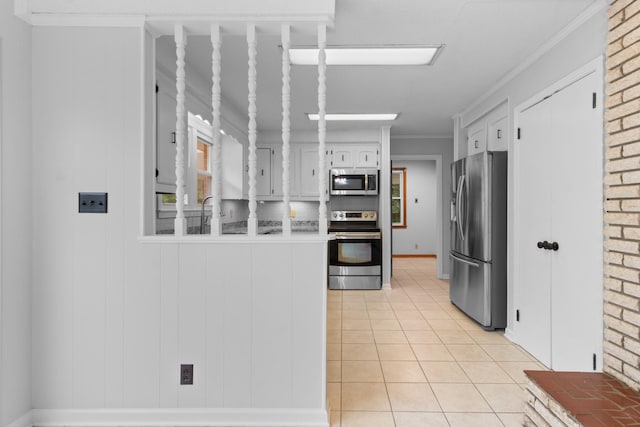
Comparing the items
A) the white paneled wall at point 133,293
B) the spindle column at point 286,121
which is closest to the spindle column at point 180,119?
the white paneled wall at point 133,293

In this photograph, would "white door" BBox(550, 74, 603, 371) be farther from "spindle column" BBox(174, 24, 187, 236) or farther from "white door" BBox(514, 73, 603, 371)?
"spindle column" BBox(174, 24, 187, 236)

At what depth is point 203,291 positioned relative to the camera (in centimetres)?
208

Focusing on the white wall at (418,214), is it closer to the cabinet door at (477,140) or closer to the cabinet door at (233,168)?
the cabinet door at (477,140)

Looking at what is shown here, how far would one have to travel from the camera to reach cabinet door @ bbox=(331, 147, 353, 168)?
5766 millimetres

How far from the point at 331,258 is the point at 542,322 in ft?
10.0

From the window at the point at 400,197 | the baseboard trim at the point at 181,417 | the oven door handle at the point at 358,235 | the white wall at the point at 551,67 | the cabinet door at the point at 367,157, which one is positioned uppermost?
the white wall at the point at 551,67

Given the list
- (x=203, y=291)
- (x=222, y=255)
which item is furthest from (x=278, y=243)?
(x=203, y=291)

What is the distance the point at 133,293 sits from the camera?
2078mm

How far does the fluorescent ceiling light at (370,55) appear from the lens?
2.88m

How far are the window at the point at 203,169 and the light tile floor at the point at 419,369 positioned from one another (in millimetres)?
1969

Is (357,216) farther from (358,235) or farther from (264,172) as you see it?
(264,172)

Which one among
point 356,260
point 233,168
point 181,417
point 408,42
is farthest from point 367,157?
point 181,417

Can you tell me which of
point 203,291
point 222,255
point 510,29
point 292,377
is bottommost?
point 292,377

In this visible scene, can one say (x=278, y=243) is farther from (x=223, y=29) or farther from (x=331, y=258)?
(x=331, y=258)
